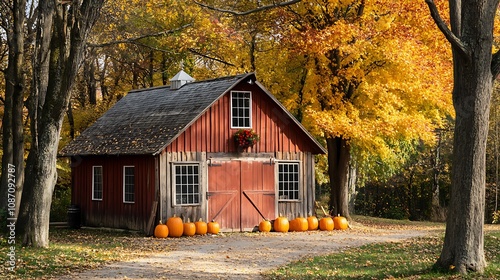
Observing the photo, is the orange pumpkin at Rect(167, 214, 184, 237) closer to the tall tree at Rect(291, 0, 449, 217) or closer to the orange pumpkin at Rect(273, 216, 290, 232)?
the orange pumpkin at Rect(273, 216, 290, 232)

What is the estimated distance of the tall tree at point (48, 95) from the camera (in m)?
Answer: 17.4

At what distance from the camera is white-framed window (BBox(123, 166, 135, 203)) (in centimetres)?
2508

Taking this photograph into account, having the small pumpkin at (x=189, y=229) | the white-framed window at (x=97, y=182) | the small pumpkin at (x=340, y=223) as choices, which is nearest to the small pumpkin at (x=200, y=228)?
the small pumpkin at (x=189, y=229)

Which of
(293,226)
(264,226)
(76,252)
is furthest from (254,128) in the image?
(76,252)

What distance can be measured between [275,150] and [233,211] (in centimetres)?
265

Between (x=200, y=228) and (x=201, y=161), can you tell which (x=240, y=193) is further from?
(x=200, y=228)

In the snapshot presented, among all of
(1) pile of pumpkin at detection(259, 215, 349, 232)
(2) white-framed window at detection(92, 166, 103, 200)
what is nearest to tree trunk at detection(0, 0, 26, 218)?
(2) white-framed window at detection(92, 166, 103, 200)

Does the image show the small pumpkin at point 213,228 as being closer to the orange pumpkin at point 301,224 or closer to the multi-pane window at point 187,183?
the multi-pane window at point 187,183

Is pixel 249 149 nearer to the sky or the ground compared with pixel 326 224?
nearer to the sky

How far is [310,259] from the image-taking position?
1695 centimetres

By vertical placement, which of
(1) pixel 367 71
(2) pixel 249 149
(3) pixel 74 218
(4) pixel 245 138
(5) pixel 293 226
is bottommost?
(5) pixel 293 226

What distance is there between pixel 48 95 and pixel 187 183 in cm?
735

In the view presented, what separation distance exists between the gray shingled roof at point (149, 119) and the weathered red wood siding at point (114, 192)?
48 cm

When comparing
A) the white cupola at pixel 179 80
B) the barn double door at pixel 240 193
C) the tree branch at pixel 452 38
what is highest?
the white cupola at pixel 179 80
